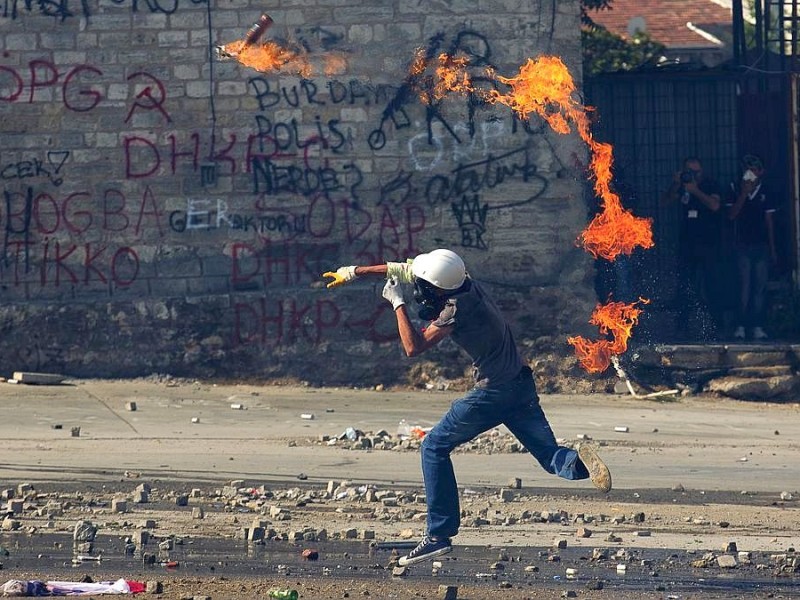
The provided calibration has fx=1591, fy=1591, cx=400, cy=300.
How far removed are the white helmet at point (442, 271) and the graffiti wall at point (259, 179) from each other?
20.5 ft

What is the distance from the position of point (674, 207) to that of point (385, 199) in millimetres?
3140

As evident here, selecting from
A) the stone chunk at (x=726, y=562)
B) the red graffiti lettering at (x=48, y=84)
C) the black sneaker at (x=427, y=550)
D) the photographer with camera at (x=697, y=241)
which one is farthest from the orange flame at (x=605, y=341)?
the black sneaker at (x=427, y=550)

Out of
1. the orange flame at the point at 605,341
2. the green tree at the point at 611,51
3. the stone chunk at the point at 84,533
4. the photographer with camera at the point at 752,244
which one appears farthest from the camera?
the green tree at the point at 611,51

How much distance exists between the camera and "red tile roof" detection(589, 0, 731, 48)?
3847cm

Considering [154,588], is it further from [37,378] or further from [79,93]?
[79,93]

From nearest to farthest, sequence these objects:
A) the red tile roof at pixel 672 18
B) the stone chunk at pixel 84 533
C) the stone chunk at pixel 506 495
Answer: the stone chunk at pixel 84 533, the stone chunk at pixel 506 495, the red tile roof at pixel 672 18

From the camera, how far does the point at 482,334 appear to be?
7602 millimetres

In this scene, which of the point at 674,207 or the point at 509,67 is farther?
the point at 674,207

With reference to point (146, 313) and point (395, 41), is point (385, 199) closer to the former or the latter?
point (395, 41)

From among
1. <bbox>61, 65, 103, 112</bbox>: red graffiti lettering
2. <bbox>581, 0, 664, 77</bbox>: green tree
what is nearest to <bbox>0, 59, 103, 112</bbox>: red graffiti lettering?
<bbox>61, 65, 103, 112</bbox>: red graffiti lettering

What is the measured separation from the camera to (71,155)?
1369 centimetres

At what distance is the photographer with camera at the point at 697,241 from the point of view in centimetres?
1511

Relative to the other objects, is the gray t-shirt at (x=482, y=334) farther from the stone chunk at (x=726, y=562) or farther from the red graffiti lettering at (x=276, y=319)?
the red graffiti lettering at (x=276, y=319)

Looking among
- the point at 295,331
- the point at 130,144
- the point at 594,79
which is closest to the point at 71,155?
the point at 130,144
